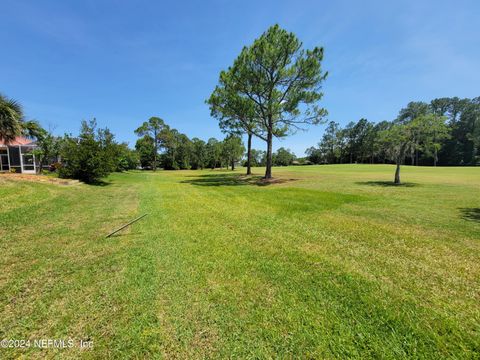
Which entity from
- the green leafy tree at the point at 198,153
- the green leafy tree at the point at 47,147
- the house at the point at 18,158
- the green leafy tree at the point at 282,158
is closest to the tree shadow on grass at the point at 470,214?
the green leafy tree at the point at 47,147

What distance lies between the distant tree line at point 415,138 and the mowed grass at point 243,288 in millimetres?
10291

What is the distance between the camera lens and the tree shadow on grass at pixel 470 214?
6297 mm

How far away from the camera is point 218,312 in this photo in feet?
7.93

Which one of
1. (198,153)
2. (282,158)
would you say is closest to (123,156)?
(198,153)

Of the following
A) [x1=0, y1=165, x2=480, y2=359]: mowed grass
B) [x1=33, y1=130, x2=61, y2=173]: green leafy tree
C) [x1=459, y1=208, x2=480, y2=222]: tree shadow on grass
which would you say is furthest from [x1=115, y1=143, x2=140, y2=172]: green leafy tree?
[x1=459, y1=208, x2=480, y2=222]: tree shadow on grass

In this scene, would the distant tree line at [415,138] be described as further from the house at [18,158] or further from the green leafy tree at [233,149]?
the house at [18,158]

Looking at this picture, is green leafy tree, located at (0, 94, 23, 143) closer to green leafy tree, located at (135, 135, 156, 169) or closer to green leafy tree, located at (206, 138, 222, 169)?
green leafy tree, located at (135, 135, 156, 169)

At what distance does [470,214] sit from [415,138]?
30.9 ft

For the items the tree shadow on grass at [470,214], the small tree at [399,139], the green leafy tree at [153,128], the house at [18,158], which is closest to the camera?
the tree shadow on grass at [470,214]

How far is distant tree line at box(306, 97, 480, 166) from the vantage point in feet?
45.5

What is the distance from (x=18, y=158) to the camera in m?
20.5

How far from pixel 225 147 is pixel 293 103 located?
3351cm

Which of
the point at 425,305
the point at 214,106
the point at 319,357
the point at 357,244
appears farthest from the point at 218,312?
the point at 214,106

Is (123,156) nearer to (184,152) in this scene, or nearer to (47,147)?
(47,147)
